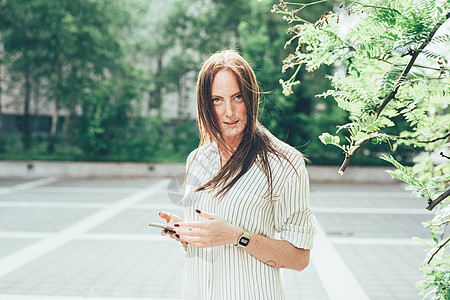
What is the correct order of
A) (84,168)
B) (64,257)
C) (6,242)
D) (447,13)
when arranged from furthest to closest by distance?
(84,168), (6,242), (64,257), (447,13)

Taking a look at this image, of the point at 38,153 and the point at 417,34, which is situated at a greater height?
the point at 417,34

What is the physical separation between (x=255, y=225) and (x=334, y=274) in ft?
12.7

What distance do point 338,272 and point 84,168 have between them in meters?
11.5

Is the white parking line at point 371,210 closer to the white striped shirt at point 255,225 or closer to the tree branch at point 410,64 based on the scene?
the white striped shirt at point 255,225

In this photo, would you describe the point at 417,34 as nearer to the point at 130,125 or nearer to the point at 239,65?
the point at 239,65

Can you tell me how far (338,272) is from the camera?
16.0ft

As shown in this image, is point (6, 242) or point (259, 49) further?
point (259, 49)

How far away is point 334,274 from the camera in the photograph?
4828 millimetres

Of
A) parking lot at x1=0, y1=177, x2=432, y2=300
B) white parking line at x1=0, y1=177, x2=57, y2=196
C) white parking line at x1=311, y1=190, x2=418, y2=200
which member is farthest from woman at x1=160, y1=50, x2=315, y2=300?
white parking line at x1=0, y1=177, x2=57, y2=196

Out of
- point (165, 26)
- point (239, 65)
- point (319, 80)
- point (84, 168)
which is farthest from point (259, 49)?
point (239, 65)

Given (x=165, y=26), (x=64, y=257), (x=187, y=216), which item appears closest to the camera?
(x=187, y=216)

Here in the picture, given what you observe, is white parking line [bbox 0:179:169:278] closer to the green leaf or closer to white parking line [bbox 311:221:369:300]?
white parking line [bbox 311:221:369:300]

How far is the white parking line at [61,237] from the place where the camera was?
5195 mm

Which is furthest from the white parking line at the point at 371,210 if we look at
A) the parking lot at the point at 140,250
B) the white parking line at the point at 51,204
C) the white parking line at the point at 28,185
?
the white parking line at the point at 28,185
